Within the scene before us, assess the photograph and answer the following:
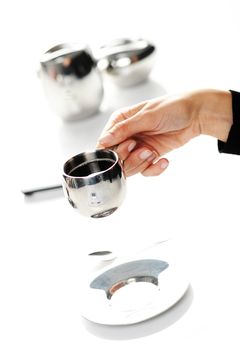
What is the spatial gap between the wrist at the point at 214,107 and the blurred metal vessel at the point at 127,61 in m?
0.46

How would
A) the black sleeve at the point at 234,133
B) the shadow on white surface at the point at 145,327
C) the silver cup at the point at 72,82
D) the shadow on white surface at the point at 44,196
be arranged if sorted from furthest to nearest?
the silver cup at the point at 72,82 → the shadow on white surface at the point at 44,196 → the black sleeve at the point at 234,133 → the shadow on white surface at the point at 145,327

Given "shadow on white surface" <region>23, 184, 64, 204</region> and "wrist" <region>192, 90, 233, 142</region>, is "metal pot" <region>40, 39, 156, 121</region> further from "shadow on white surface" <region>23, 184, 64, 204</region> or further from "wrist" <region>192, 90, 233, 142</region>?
"wrist" <region>192, 90, 233, 142</region>

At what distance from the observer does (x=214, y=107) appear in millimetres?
1123

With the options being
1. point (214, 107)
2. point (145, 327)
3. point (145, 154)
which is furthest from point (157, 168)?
point (145, 327)

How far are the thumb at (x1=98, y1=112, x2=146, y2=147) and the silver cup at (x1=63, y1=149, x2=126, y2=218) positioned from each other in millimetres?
96

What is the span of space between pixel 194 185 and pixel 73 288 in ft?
1.02

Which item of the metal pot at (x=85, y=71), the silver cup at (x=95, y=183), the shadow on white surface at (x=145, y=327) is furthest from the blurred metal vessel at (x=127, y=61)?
the shadow on white surface at (x=145, y=327)

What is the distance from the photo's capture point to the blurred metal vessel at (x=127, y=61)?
1.54 m

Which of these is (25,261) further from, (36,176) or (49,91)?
(49,91)

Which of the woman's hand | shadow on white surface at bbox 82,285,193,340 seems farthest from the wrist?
shadow on white surface at bbox 82,285,193,340

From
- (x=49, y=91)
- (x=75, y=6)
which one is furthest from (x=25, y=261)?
(x=75, y=6)

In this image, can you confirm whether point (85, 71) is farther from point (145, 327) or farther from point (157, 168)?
point (145, 327)

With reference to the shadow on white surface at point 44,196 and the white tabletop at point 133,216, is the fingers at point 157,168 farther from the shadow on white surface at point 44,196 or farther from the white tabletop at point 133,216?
the shadow on white surface at point 44,196

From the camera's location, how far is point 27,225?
46.3 inches
